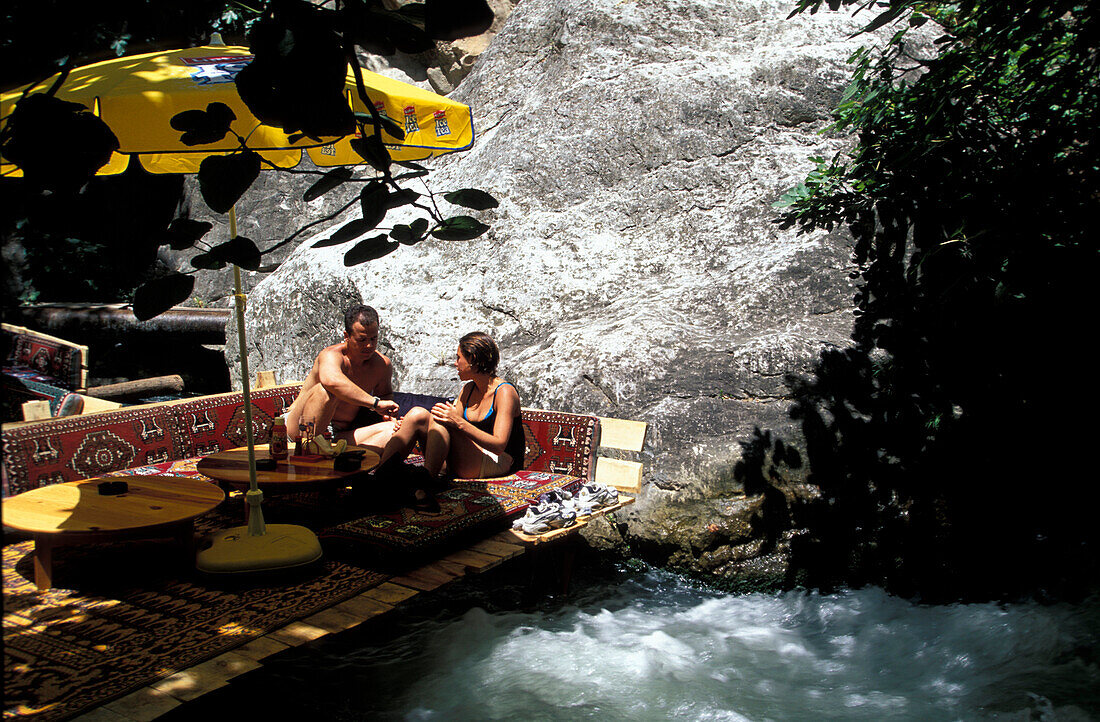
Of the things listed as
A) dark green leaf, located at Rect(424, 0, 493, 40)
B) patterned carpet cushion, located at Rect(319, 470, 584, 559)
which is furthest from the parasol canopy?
dark green leaf, located at Rect(424, 0, 493, 40)

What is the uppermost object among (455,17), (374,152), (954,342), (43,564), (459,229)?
(455,17)

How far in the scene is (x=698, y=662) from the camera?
16.1ft

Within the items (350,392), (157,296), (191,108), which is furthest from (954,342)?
(157,296)

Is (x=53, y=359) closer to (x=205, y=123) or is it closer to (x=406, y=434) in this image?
(x=406, y=434)

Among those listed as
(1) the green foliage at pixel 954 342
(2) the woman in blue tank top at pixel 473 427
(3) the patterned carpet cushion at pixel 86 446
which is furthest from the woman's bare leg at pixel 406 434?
(1) the green foliage at pixel 954 342

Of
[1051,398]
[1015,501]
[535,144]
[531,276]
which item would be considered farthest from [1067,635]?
[535,144]

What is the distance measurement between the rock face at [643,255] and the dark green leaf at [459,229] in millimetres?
4779

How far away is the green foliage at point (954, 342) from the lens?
4.33 metres

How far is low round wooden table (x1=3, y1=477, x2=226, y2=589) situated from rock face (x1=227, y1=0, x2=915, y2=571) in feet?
9.61

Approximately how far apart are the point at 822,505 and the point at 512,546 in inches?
98.2

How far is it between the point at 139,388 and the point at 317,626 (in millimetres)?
6177

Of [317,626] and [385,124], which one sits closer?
[385,124]

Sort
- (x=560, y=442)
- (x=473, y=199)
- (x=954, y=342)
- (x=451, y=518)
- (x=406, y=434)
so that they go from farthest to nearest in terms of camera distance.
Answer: (x=954, y=342) → (x=560, y=442) → (x=406, y=434) → (x=451, y=518) → (x=473, y=199)

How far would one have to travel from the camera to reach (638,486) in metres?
5.18
